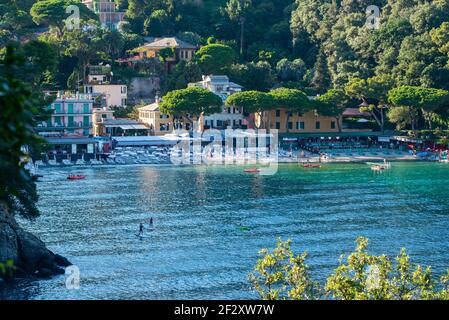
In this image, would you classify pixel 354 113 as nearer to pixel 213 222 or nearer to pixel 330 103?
pixel 330 103

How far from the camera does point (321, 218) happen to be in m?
66.8

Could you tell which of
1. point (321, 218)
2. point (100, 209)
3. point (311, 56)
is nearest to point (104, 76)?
point (311, 56)

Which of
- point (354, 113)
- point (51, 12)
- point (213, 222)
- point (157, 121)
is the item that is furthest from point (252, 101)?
point (213, 222)

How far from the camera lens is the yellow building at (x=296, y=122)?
12344 cm

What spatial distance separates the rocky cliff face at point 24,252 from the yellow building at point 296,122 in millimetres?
75026

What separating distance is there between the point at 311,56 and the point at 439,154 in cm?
3289

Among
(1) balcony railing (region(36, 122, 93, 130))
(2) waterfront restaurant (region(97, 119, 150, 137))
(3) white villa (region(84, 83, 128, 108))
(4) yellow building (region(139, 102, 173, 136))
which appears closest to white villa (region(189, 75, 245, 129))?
(4) yellow building (region(139, 102, 173, 136))

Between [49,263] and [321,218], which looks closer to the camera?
[49,263]

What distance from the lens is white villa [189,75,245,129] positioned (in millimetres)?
121875

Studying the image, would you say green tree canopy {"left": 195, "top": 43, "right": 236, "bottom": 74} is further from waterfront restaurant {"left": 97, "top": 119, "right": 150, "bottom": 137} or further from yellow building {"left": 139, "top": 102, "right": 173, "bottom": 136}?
waterfront restaurant {"left": 97, "top": 119, "right": 150, "bottom": 137}

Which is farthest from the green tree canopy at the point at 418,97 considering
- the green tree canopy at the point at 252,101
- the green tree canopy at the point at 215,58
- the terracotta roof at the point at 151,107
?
the terracotta roof at the point at 151,107

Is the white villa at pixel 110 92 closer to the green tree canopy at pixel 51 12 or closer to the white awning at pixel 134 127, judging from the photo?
the white awning at pixel 134 127

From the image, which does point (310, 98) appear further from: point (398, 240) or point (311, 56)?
point (398, 240)

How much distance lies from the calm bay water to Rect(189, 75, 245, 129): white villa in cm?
2360
